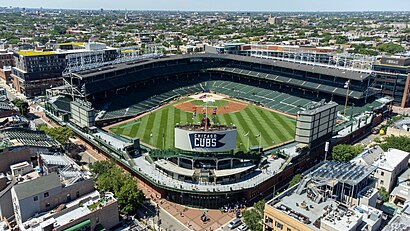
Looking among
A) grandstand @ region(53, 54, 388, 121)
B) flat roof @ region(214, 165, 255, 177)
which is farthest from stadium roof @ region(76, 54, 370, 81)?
flat roof @ region(214, 165, 255, 177)

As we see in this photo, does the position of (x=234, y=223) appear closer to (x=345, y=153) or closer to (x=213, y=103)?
(x=345, y=153)

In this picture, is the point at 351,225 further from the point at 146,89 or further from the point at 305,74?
the point at 146,89

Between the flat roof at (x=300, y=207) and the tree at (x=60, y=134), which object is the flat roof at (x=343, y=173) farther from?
the tree at (x=60, y=134)

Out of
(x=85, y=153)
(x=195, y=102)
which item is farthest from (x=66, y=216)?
(x=195, y=102)

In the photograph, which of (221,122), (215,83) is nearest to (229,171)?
(221,122)

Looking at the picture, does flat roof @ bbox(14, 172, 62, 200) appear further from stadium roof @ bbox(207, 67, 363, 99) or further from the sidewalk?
stadium roof @ bbox(207, 67, 363, 99)

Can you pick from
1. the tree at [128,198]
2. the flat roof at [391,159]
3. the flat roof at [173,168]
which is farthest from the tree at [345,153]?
the tree at [128,198]

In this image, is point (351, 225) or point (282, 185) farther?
point (282, 185)
